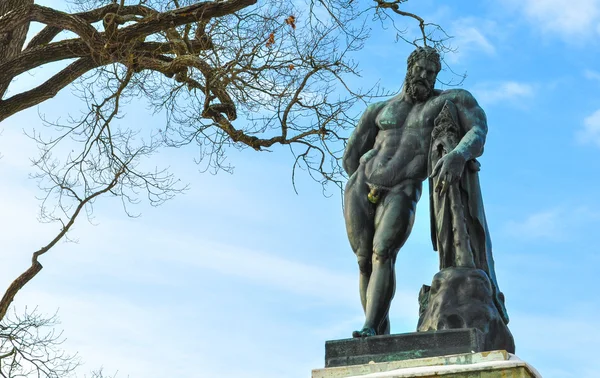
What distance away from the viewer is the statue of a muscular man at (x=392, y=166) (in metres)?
8.27

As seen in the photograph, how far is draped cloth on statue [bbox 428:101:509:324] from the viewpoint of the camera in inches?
320

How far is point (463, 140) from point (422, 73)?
720mm

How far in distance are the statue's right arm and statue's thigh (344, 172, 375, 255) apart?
1.13ft

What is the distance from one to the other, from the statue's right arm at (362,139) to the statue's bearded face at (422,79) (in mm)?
344

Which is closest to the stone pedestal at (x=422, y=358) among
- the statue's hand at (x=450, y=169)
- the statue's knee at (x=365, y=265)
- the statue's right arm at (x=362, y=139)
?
the statue's knee at (x=365, y=265)

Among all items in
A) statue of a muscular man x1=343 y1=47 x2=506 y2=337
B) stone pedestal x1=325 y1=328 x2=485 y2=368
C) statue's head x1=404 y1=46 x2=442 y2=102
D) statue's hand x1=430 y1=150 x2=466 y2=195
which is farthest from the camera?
statue's head x1=404 y1=46 x2=442 y2=102

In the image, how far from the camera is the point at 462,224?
26.7 feet

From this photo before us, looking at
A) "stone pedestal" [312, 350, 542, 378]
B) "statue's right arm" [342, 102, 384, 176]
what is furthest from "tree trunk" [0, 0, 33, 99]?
"stone pedestal" [312, 350, 542, 378]

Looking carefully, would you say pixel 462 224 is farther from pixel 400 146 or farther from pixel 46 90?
pixel 46 90

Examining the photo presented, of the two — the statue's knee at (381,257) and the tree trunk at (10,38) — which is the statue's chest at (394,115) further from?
the tree trunk at (10,38)

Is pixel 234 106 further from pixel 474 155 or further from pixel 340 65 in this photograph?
pixel 474 155

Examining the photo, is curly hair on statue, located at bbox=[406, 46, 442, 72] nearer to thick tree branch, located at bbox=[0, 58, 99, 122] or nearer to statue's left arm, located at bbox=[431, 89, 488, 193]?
statue's left arm, located at bbox=[431, 89, 488, 193]

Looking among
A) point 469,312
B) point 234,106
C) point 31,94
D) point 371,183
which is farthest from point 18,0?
point 469,312

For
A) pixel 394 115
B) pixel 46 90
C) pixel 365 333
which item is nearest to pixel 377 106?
pixel 394 115
